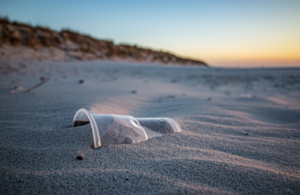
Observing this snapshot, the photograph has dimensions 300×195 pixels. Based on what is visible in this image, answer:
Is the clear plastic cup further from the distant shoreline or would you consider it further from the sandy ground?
the distant shoreline

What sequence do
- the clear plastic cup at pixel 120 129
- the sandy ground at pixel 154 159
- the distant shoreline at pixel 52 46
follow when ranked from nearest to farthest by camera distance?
the sandy ground at pixel 154 159, the clear plastic cup at pixel 120 129, the distant shoreline at pixel 52 46

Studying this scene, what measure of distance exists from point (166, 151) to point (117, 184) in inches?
20.2

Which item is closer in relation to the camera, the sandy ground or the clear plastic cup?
the sandy ground

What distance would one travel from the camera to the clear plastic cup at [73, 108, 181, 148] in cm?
136

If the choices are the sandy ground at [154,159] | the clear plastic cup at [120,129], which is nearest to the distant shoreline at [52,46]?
the sandy ground at [154,159]

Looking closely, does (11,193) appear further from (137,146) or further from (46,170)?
(137,146)

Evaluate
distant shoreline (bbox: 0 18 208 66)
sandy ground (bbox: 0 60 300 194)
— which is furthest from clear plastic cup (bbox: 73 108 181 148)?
distant shoreline (bbox: 0 18 208 66)

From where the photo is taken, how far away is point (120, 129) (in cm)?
147

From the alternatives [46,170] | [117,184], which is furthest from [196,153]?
[46,170]

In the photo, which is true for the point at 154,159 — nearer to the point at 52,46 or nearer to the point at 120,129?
the point at 120,129

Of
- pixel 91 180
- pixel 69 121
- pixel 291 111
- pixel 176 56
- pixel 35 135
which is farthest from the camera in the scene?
pixel 176 56

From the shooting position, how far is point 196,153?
1412 millimetres

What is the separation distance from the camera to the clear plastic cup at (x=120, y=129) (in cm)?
136

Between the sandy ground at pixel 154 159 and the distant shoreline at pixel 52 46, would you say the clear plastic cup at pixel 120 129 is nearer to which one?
the sandy ground at pixel 154 159
